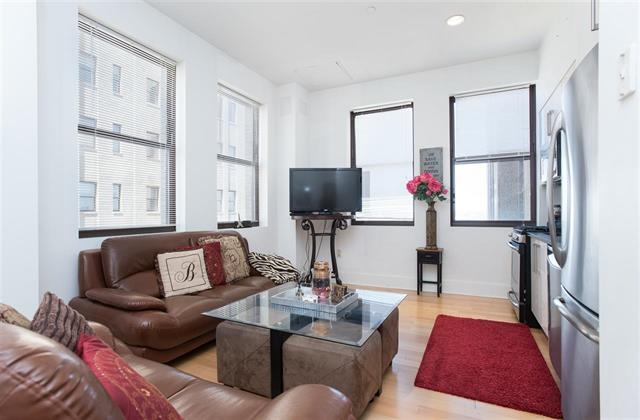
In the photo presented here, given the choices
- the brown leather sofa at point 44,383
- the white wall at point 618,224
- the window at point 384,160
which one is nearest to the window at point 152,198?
the window at point 384,160

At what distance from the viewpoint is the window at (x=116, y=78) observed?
2773 mm

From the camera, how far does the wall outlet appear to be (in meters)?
0.69

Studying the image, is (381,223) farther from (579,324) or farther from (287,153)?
(579,324)

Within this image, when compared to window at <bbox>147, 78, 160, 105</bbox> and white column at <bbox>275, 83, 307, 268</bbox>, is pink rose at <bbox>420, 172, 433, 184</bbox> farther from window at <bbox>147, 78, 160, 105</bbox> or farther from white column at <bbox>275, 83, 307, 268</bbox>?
window at <bbox>147, 78, 160, 105</bbox>

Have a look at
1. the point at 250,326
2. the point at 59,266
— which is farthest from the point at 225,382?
the point at 59,266

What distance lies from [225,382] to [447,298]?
9.55 ft

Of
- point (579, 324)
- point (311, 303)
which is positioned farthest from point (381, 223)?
point (579, 324)

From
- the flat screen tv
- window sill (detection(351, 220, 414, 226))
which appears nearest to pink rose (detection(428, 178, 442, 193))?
window sill (detection(351, 220, 414, 226))

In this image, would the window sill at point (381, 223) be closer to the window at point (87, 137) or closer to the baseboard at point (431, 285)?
the baseboard at point (431, 285)

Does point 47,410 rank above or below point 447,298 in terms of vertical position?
above

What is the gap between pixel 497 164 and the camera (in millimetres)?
3957

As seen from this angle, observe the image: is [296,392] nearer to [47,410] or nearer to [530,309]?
[47,410]

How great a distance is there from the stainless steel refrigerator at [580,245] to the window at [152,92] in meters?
3.25

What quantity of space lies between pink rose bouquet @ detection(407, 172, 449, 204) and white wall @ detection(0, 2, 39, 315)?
3620 millimetres
